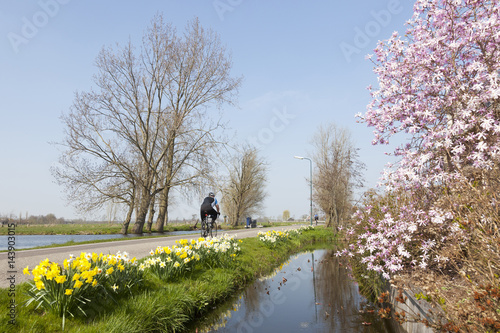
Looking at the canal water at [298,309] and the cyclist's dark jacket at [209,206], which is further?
the cyclist's dark jacket at [209,206]

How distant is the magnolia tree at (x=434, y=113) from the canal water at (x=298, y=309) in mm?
1259

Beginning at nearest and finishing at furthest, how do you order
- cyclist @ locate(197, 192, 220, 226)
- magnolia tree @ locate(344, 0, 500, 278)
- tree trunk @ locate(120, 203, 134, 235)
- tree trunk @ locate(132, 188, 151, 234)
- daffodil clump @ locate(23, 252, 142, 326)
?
daffodil clump @ locate(23, 252, 142, 326) → magnolia tree @ locate(344, 0, 500, 278) → cyclist @ locate(197, 192, 220, 226) → tree trunk @ locate(132, 188, 151, 234) → tree trunk @ locate(120, 203, 134, 235)

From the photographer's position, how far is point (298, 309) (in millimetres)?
7770

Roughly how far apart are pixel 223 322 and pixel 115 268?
2380mm

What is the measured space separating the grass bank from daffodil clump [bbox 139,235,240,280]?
0.61 ft

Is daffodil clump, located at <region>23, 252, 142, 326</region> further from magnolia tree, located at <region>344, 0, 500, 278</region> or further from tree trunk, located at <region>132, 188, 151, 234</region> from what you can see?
tree trunk, located at <region>132, 188, 151, 234</region>

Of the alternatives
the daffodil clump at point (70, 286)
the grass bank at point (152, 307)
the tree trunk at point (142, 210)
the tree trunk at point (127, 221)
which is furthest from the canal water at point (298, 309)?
the tree trunk at point (127, 221)

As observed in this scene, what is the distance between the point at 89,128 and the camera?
23.4 m

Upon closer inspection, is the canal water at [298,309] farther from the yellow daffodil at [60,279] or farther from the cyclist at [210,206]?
the cyclist at [210,206]

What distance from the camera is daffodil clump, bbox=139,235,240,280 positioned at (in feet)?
22.7

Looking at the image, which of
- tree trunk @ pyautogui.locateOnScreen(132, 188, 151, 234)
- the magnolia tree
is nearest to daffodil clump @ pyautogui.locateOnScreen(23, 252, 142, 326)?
the magnolia tree

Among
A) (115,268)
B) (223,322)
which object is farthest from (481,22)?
(115,268)

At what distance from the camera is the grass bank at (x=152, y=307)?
4297mm

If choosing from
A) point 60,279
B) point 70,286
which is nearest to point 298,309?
point 70,286
